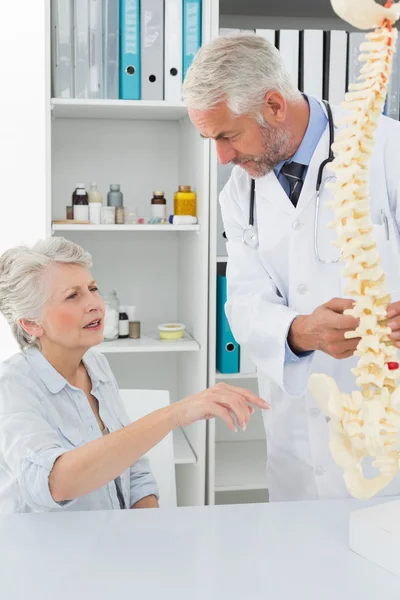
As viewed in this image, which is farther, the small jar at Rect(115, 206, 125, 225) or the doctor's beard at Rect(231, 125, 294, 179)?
the small jar at Rect(115, 206, 125, 225)

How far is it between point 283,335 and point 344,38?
1233 millimetres

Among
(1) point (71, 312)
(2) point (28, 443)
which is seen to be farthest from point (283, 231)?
(2) point (28, 443)

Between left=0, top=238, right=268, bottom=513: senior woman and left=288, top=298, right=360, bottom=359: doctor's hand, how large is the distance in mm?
219

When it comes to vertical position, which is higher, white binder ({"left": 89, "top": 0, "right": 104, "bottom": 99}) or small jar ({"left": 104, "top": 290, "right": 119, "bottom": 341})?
white binder ({"left": 89, "top": 0, "right": 104, "bottom": 99})

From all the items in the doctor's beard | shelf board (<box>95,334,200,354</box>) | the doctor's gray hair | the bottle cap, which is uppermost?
the doctor's gray hair

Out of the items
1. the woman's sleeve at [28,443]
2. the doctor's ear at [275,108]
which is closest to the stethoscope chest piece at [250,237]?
the doctor's ear at [275,108]

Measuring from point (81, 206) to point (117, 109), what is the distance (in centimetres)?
34

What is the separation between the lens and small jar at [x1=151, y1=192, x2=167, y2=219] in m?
2.57

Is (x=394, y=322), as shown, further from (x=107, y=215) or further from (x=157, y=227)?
(x=107, y=215)

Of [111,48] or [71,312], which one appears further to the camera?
[111,48]

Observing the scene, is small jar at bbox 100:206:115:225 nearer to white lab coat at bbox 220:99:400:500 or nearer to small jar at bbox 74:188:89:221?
small jar at bbox 74:188:89:221

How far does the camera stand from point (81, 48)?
2.30 m

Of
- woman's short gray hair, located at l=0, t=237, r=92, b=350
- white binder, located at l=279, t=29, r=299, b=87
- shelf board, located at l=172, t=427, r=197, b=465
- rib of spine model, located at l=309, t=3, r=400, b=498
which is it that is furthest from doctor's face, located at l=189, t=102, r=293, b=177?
shelf board, located at l=172, t=427, r=197, b=465

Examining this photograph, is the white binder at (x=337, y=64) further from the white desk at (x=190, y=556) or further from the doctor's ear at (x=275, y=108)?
the white desk at (x=190, y=556)
